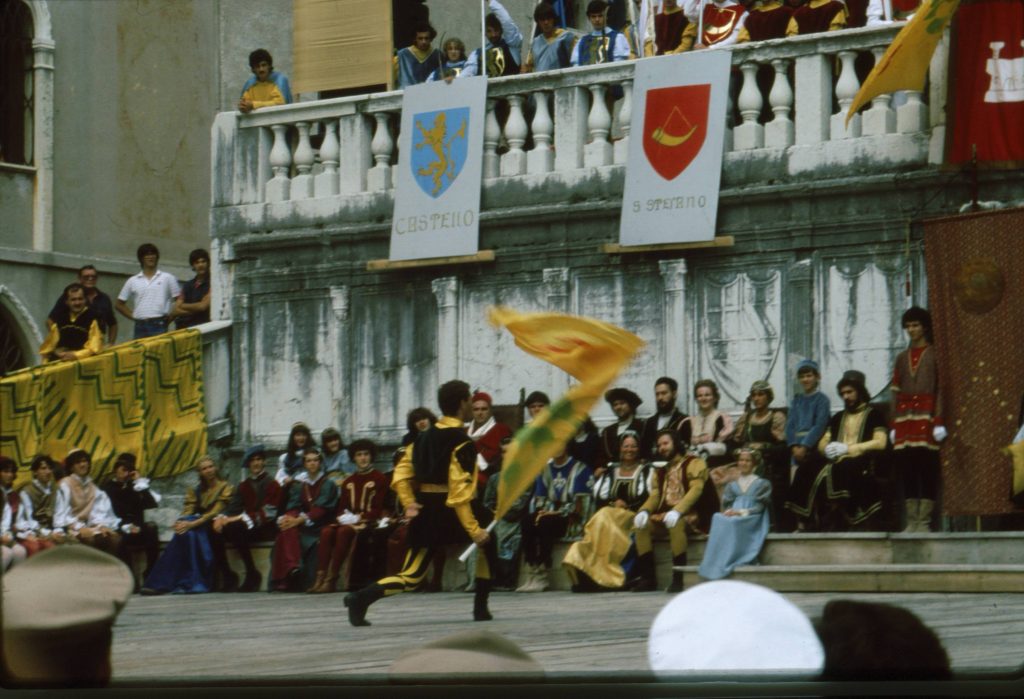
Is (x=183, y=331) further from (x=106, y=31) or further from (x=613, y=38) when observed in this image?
(x=613, y=38)

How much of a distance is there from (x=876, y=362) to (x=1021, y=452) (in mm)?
1689

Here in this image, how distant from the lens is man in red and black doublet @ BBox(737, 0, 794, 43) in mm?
13625

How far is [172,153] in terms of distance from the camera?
1672cm

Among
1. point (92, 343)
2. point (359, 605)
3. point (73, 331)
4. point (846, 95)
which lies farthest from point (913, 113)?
point (73, 331)

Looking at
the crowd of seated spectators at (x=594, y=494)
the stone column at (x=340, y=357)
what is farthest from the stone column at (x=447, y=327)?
the stone column at (x=340, y=357)

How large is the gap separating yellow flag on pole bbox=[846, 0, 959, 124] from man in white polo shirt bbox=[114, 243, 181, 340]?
243 inches

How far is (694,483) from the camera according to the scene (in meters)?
12.3

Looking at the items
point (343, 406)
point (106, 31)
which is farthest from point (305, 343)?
point (106, 31)

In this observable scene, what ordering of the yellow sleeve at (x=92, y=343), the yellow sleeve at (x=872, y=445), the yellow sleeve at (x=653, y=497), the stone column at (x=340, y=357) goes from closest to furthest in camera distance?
the yellow sleeve at (x=872, y=445) < the yellow sleeve at (x=653, y=497) < the stone column at (x=340, y=357) < the yellow sleeve at (x=92, y=343)

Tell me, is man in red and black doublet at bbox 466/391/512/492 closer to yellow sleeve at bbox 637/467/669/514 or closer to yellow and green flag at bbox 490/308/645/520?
yellow sleeve at bbox 637/467/669/514

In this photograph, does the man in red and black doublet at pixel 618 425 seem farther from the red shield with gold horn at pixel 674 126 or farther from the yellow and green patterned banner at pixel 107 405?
the yellow and green patterned banner at pixel 107 405

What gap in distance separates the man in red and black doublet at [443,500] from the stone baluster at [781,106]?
4.31m

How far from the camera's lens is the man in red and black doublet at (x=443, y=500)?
32.7 feet

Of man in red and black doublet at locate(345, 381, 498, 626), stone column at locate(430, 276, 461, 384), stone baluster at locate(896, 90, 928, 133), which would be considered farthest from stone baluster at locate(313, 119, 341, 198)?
man in red and black doublet at locate(345, 381, 498, 626)
